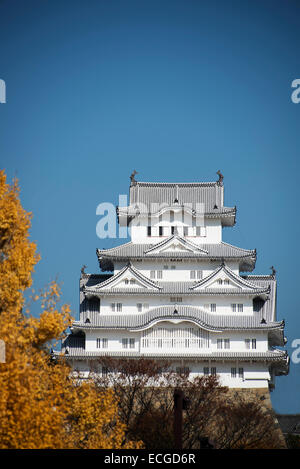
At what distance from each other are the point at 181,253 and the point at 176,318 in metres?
5.51

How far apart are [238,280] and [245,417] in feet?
49.2

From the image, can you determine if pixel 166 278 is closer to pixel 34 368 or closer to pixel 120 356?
pixel 120 356

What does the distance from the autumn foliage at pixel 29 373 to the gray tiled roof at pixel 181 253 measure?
84.6ft

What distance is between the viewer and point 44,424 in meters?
23.6

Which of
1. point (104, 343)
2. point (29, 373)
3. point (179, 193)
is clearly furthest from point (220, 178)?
point (29, 373)

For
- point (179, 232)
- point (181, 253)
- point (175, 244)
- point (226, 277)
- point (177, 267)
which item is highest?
point (179, 232)

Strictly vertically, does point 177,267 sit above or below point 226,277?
above

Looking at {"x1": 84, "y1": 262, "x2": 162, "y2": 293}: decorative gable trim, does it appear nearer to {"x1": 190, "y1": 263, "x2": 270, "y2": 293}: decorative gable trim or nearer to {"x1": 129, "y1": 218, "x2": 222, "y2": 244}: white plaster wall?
{"x1": 190, "y1": 263, "x2": 270, "y2": 293}: decorative gable trim

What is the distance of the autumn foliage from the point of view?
23531 mm

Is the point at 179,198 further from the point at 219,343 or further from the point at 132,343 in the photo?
the point at 132,343

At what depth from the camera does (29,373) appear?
24.0 meters

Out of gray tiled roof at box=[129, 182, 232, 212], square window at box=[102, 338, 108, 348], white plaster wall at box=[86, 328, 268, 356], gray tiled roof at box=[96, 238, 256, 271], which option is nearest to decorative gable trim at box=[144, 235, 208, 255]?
gray tiled roof at box=[96, 238, 256, 271]

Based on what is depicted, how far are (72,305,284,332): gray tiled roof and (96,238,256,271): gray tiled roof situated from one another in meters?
3.89

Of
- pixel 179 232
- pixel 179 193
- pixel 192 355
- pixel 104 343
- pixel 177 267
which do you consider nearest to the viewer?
pixel 192 355
